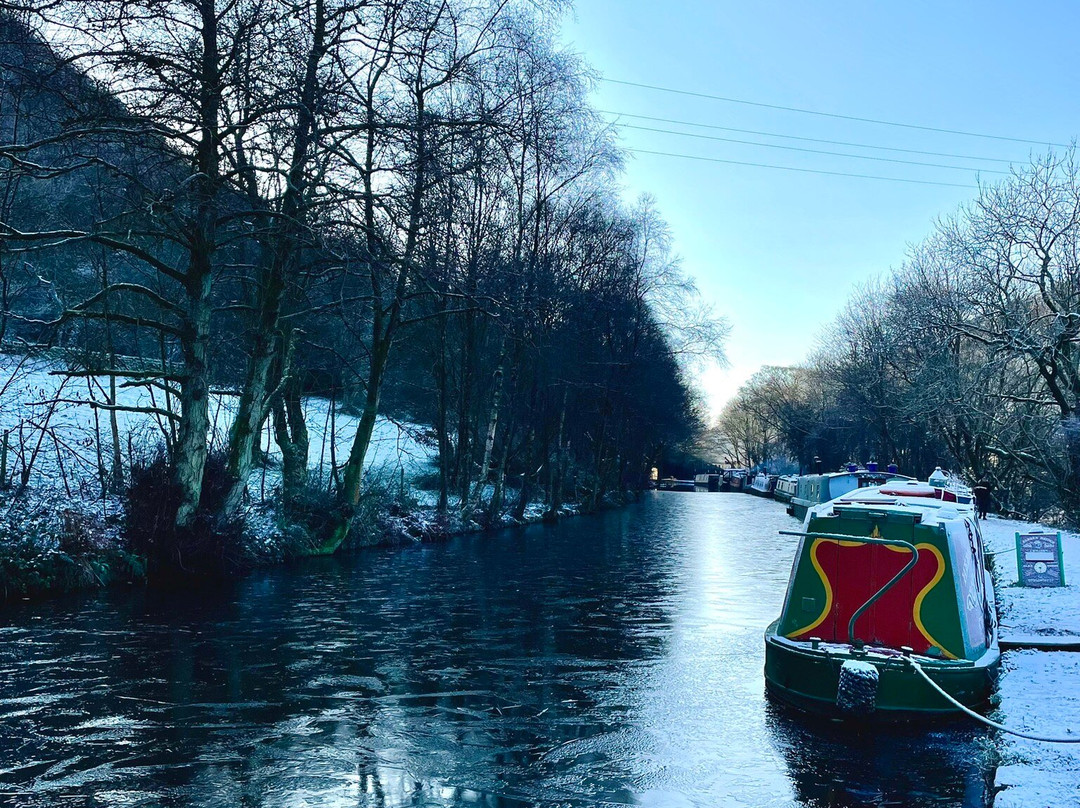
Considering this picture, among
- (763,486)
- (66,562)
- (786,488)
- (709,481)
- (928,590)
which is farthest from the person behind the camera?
(709,481)

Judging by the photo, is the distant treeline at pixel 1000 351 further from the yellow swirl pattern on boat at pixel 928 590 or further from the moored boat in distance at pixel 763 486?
the moored boat in distance at pixel 763 486

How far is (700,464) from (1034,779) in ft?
381

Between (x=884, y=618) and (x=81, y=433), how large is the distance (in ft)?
66.9

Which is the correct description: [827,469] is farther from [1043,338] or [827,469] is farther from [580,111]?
[580,111]

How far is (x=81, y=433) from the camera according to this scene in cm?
2325

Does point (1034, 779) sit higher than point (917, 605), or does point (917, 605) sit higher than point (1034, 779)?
point (917, 605)

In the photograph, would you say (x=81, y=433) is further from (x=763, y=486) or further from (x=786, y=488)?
(x=763, y=486)

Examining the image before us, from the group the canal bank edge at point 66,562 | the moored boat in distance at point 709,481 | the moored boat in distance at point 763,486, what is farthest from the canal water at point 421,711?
the moored boat in distance at point 709,481

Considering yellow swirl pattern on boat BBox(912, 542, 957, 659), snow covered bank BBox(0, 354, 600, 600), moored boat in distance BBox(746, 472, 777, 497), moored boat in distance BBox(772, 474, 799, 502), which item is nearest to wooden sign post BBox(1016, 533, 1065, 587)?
yellow swirl pattern on boat BBox(912, 542, 957, 659)

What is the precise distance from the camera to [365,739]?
8.01 m

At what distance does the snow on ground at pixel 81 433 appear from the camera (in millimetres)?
16875

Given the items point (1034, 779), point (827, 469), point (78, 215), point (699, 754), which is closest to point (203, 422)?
point (78, 215)

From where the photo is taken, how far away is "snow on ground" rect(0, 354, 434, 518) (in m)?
16.9

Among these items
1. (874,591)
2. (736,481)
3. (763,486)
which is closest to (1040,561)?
(874,591)
